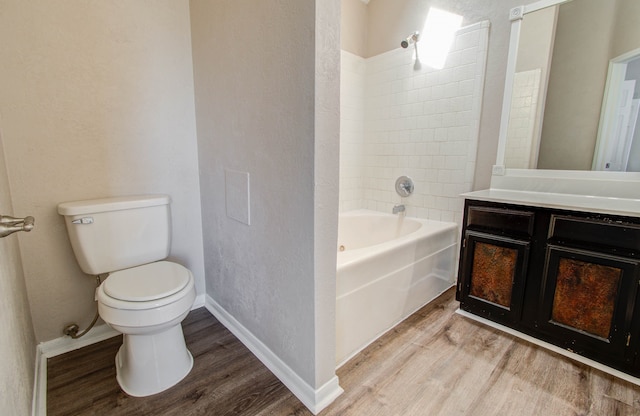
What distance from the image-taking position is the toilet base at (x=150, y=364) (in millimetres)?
1283

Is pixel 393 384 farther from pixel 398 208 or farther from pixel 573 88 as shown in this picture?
pixel 573 88

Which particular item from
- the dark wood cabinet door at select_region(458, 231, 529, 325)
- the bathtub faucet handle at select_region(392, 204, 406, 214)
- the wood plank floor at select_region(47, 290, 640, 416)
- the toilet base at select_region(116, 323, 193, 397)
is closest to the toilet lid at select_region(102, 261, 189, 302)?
the toilet base at select_region(116, 323, 193, 397)

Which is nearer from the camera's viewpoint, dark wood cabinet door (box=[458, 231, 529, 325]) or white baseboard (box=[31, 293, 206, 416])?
white baseboard (box=[31, 293, 206, 416])

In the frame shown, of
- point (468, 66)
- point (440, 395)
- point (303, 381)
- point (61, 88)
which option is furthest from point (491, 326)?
point (61, 88)

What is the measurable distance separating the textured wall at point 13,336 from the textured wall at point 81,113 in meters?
0.10

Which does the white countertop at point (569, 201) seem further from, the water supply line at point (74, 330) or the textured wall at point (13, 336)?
the water supply line at point (74, 330)

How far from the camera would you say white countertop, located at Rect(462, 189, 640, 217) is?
1352mm

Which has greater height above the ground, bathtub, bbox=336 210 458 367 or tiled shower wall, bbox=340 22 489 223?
tiled shower wall, bbox=340 22 489 223

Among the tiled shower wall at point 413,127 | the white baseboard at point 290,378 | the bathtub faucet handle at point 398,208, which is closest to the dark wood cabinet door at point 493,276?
the tiled shower wall at point 413,127

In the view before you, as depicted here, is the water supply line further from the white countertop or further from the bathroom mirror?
the bathroom mirror

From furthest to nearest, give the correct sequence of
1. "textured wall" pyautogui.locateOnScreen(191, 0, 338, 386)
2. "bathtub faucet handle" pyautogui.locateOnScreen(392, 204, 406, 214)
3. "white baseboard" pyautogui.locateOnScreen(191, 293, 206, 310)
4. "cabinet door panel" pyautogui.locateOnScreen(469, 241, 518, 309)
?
"bathtub faucet handle" pyautogui.locateOnScreen(392, 204, 406, 214)
"white baseboard" pyautogui.locateOnScreen(191, 293, 206, 310)
"cabinet door panel" pyautogui.locateOnScreen(469, 241, 518, 309)
"textured wall" pyautogui.locateOnScreen(191, 0, 338, 386)

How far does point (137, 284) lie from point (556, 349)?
217 centimetres

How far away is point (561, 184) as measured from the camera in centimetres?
181

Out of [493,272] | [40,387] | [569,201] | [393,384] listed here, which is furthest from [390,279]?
[40,387]
